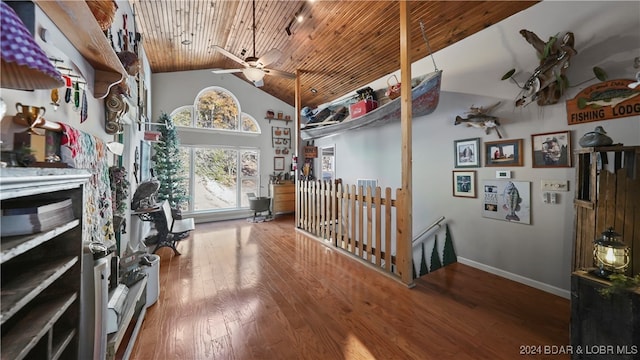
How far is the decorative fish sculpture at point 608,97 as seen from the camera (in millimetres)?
2066

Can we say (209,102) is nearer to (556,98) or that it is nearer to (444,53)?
(444,53)

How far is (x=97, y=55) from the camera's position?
154 cm

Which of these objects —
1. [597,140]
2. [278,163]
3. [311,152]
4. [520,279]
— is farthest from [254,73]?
[520,279]

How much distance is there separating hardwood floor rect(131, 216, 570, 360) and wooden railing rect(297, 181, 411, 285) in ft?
0.85

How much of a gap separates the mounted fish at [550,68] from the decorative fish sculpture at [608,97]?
0.22 metres

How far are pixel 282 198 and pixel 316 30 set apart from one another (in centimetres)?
409

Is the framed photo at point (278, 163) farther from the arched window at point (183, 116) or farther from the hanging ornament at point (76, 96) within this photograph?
the hanging ornament at point (76, 96)

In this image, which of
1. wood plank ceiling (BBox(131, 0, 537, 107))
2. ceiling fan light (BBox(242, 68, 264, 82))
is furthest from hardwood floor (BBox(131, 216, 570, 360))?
wood plank ceiling (BBox(131, 0, 537, 107))

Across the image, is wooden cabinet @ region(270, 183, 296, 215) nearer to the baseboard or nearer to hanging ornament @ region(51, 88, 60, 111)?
the baseboard

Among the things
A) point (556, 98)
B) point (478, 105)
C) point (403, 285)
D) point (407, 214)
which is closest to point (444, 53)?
point (478, 105)

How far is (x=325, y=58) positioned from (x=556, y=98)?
3.49 metres

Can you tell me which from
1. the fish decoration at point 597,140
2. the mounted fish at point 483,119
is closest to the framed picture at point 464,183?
the mounted fish at point 483,119

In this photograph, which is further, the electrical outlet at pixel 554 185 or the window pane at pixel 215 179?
the window pane at pixel 215 179

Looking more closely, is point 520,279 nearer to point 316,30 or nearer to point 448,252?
point 448,252
